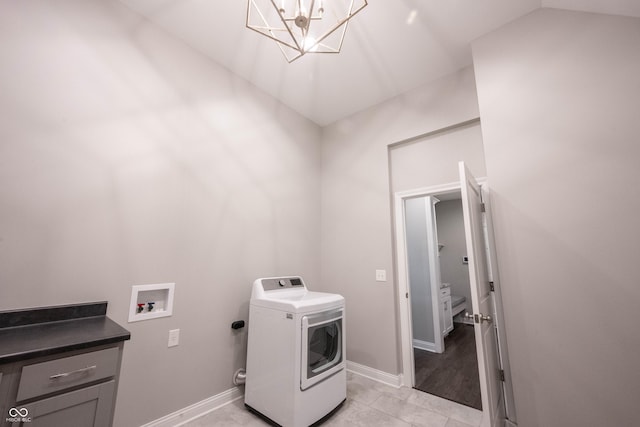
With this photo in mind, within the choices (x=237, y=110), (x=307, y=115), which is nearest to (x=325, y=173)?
(x=307, y=115)

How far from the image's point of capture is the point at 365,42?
2.18m

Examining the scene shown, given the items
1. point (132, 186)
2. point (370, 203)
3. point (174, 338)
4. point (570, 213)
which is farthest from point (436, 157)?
point (174, 338)

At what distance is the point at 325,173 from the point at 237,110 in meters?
1.41

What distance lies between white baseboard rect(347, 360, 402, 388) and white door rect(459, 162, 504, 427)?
35.1 inches

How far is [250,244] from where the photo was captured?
8.24ft

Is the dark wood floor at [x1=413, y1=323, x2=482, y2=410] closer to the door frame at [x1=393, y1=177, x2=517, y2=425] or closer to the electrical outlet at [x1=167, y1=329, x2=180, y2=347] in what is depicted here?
the door frame at [x1=393, y1=177, x2=517, y2=425]

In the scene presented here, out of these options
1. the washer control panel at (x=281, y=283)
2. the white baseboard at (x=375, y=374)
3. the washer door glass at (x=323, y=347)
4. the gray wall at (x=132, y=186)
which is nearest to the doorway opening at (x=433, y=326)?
the white baseboard at (x=375, y=374)

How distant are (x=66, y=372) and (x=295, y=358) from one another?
121 cm

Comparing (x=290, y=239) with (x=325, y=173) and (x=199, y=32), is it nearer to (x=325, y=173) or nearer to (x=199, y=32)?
(x=325, y=173)

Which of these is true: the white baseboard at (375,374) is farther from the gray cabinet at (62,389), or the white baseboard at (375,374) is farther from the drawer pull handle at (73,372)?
the drawer pull handle at (73,372)

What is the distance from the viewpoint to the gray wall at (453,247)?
17.5 ft

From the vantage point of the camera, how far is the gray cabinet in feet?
2.88

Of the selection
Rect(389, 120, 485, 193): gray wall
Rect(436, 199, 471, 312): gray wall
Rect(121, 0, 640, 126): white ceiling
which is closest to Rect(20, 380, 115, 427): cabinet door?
Rect(121, 0, 640, 126): white ceiling

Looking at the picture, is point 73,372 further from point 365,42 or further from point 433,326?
point 433,326
